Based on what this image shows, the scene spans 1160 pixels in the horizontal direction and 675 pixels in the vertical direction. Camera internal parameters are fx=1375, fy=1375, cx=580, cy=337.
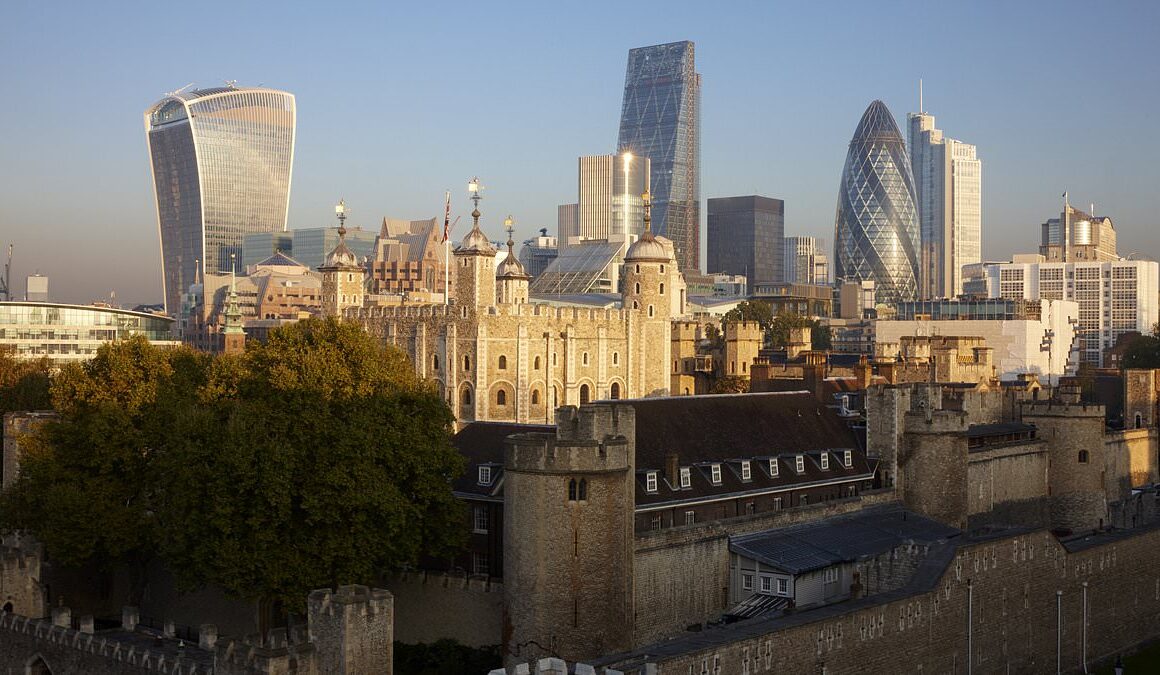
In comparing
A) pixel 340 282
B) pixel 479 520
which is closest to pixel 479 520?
pixel 479 520

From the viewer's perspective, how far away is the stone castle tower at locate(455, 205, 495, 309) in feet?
279

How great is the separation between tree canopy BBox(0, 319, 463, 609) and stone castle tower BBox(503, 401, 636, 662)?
587cm

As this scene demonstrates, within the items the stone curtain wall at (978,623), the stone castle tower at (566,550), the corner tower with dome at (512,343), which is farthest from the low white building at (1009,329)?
the stone castle tower at (566,550)

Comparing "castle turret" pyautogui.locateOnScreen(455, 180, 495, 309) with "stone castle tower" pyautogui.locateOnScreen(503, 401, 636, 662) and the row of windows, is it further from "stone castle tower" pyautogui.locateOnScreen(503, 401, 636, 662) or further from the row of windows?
"stone castle tower" pyautogui.locateOnScreen(503, 401, 636, 662)

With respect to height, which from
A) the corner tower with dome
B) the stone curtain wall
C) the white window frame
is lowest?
the stone curtain wall

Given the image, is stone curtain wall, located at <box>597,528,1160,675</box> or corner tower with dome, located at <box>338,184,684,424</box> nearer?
stone curtain wall, located at <box>597,528,1160,675</box>

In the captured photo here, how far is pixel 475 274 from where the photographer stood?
279 feet

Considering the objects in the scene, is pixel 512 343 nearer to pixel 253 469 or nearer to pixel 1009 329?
pixel 253 469

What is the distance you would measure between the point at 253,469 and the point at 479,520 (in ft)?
28.6

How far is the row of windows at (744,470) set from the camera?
1859 inches

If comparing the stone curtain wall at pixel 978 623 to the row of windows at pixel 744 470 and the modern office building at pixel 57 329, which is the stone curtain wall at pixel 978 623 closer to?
the row of windows at pixel 744 470

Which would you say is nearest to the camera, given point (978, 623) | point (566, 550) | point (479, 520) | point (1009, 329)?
point (566, 550)

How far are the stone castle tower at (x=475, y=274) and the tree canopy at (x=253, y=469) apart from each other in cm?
2887

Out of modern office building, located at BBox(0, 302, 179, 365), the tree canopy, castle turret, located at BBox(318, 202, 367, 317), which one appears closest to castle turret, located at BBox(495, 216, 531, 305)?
castle turret, located at BBox(318, 202, 367, 317)
